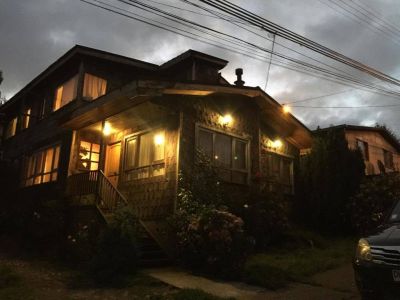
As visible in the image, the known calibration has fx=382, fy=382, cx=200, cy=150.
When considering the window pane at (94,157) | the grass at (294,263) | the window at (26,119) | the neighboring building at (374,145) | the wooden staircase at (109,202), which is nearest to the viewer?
the grass at (294,263)

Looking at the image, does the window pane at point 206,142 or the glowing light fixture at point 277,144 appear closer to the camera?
the window pane at point 206,142

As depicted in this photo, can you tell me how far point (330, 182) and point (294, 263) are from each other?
6.69 meters

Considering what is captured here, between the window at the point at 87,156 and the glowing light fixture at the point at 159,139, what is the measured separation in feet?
13.8

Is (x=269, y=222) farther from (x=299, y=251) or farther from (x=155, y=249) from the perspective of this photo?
(x=155, y=249)

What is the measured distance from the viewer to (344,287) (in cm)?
771

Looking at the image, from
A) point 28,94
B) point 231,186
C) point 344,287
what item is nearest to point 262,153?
point 231,186

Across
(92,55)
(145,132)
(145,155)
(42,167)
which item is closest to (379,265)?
(145,155)

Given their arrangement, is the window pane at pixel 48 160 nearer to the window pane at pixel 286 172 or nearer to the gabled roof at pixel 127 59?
the gabled roof at pixel 127 59

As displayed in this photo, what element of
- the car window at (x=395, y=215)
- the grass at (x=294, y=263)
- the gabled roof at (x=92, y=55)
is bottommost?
the grass at (x=294, y=263)

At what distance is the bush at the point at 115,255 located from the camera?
8008 millimetres

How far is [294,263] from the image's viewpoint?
9.89 m

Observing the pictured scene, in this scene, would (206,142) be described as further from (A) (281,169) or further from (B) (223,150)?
(A) (281,169)

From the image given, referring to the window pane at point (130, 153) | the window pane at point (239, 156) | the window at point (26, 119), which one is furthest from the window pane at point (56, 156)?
the window pane at point (239, 156)

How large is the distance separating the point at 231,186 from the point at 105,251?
21.2 feet
